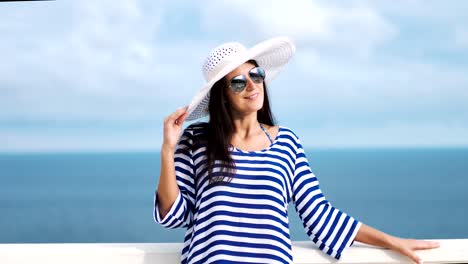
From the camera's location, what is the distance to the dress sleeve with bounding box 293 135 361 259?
2.64m

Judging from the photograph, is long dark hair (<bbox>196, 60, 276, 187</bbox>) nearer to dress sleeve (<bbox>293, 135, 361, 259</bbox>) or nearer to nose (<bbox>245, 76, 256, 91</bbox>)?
nose (<bbox>245, 76, 256, 91</bbox>)

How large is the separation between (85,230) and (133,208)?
9110mm

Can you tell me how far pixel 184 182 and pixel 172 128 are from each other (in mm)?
277

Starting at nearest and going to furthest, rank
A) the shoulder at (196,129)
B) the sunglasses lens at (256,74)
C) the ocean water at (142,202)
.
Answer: the sunglasses lens at (256,74) → the shoulder at (196,129) → the ocean water at (142,202)

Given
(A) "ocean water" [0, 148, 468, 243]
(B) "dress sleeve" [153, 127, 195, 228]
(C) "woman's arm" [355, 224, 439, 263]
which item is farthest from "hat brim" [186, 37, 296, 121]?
(A) "ocean water" [0, 148, 468, 243]

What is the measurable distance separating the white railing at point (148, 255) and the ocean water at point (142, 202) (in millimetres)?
7839

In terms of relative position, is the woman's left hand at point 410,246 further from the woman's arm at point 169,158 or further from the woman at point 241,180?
the woman's arm at point 169,158

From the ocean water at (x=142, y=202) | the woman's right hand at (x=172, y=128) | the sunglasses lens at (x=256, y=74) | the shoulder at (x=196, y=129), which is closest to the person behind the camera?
the woman's right hand at (x=172, y=128)

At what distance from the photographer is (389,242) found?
264 centimetres

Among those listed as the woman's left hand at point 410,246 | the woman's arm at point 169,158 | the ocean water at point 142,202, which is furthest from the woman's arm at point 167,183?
the ocean water at point 142,202

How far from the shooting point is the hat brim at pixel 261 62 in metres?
2.49

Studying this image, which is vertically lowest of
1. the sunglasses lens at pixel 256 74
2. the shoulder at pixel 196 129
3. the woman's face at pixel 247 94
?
the shoulder at pixel 196 129

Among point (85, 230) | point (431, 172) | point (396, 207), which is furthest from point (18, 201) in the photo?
point (431, 172)

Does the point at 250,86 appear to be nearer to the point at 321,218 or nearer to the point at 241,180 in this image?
the point at 241,180
